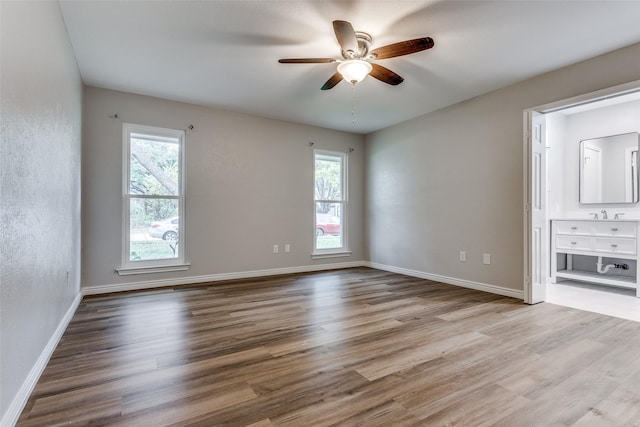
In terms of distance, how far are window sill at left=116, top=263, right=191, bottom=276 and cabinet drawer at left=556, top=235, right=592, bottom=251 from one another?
5181 mm

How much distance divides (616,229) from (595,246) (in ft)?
1.03

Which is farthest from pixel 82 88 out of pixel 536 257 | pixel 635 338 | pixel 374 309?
pixel 635 338

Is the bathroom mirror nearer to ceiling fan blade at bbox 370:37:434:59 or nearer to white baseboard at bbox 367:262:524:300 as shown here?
white baseboard at bbox 367:262:524:300

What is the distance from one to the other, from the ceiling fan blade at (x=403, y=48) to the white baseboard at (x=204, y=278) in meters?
3.44

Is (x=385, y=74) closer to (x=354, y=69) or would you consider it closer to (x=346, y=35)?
(x=354, y=69)

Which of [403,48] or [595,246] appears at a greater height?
[403,48]

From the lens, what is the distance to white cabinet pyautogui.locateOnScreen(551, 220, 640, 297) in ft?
12.4

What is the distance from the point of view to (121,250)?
3.88 m

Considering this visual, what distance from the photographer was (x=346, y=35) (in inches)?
86.1

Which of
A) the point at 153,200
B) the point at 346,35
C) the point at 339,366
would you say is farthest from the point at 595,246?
the point at 153,200

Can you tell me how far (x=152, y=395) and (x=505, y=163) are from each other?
3.98 m

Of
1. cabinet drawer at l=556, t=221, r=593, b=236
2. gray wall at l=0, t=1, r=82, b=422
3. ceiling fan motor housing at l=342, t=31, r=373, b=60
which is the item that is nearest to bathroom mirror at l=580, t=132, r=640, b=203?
cabinet drawer at l=556, t=221, r=593, b=236

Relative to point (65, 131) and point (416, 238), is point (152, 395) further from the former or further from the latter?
point (416, 238)

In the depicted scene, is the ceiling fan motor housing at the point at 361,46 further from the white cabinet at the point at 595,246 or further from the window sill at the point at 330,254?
the white cabinet at the point at 595,246
